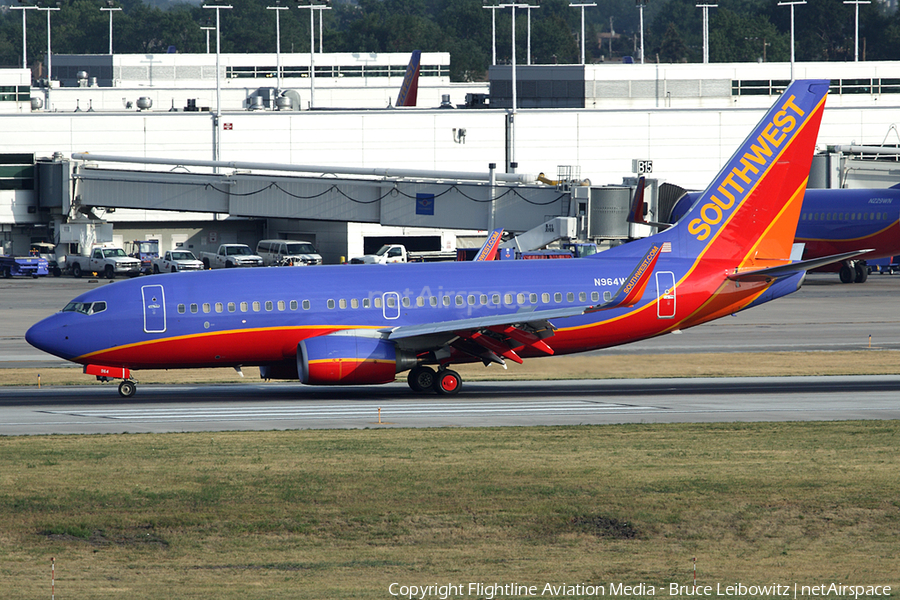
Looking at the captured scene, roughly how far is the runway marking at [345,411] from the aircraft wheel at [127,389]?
2842mm

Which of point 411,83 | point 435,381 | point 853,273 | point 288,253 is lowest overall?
point 435,381

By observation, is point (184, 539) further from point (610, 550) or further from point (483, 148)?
point (483, 148)

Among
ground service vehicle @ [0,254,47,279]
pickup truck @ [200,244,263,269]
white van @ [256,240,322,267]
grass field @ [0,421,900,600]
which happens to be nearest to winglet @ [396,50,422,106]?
white van @ [256,240,322,267]

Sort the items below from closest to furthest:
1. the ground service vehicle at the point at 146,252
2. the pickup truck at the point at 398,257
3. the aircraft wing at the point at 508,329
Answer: the aircraft wing at the point at 508,329 → the pickup truck at the point at 398,257 → the ground service vehicle at the point at 146,252

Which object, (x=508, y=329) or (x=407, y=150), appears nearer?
(x=508, y=329)

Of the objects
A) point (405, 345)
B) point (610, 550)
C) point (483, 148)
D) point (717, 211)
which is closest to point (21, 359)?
point (405, 345)

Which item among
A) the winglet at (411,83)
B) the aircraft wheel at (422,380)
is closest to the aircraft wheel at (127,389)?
the aircraft wheel at (422,380)

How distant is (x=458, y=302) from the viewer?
125 feet

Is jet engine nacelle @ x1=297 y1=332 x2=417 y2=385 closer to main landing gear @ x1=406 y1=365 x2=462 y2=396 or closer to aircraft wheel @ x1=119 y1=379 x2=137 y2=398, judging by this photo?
main landing gear @ x1=406 y1=365 x2=462 y2=396

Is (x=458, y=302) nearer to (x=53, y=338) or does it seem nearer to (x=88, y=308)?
(x=88, y=308)

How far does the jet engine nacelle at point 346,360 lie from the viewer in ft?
117

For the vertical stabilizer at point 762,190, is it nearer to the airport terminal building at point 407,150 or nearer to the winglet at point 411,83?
the airport terminal building at point 407,150

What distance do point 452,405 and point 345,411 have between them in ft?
11.2

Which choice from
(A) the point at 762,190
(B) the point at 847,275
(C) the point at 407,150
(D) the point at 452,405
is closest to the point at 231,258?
(C) the point at 407,150
